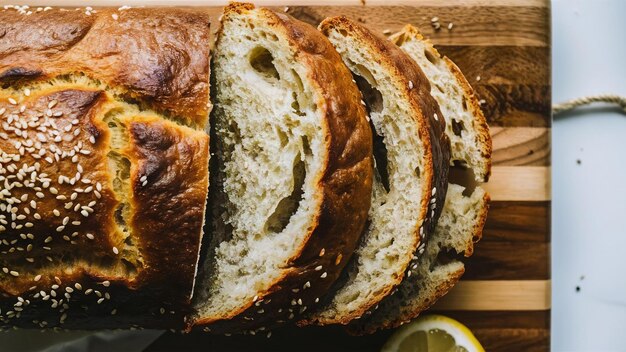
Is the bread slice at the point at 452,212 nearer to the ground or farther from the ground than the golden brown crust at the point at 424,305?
farther from the ground

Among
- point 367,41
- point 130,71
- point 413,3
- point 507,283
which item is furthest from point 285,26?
point 507,283

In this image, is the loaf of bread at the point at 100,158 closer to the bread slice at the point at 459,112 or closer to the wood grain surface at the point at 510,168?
the bread slice at the point at 459,112

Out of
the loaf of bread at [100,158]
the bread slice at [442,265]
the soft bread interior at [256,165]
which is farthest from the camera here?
the bread slice at [442,265]

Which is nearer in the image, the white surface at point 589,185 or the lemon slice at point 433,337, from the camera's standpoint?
the lemon slice at point 433,337

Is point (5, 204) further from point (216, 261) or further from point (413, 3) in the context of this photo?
point (413, 3)

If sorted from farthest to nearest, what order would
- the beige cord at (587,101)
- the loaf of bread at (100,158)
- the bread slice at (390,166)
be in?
the beige cord at (587,101), the bread slice at (390,166), the loaf of bread at (100,158)

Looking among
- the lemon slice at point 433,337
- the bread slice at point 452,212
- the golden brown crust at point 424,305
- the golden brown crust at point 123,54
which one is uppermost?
the golden brown crust at point 123,54

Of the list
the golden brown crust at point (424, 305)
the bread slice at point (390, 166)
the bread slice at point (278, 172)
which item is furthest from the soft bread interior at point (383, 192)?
the golden brown crust at point (424, 305)
